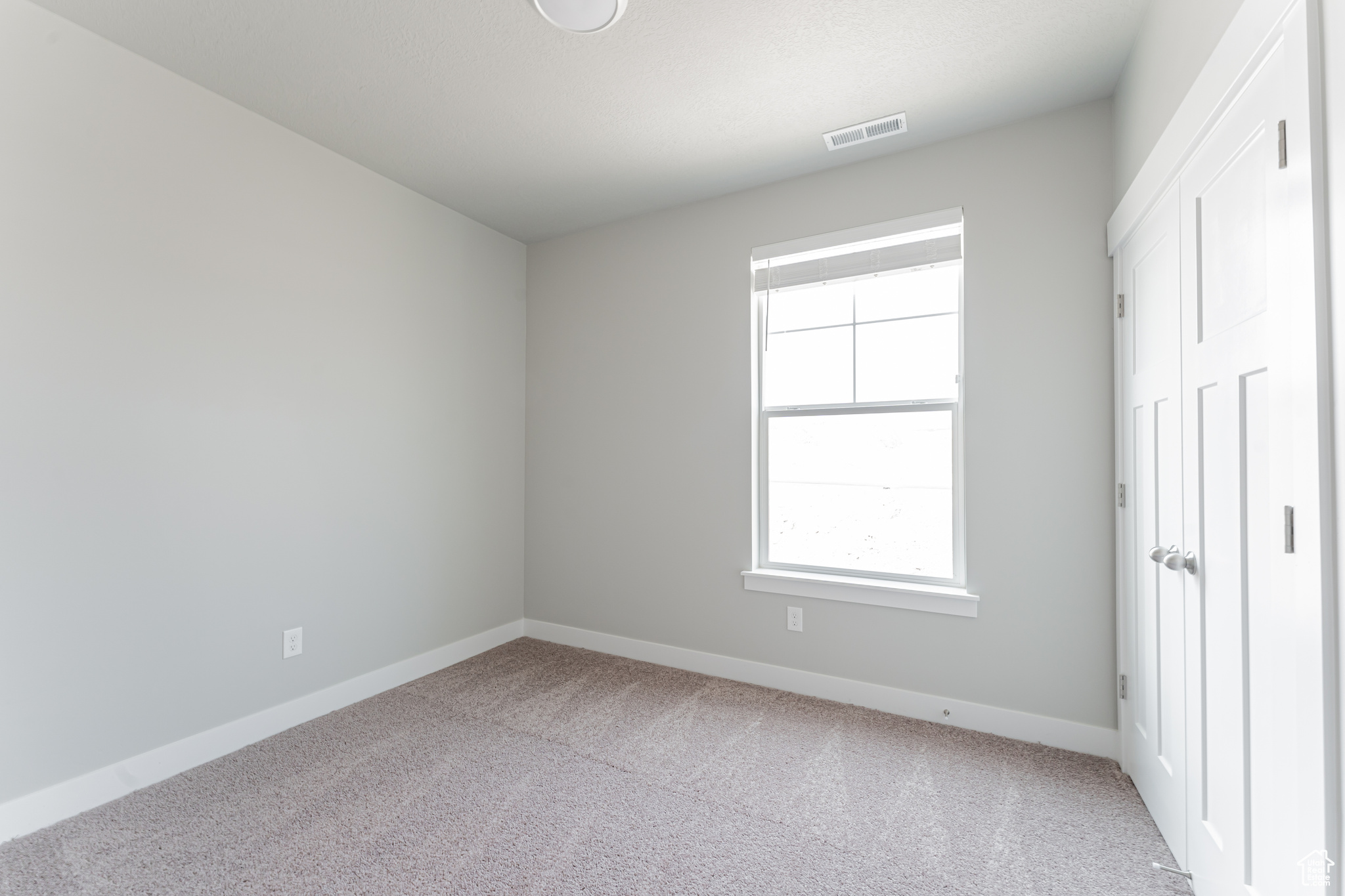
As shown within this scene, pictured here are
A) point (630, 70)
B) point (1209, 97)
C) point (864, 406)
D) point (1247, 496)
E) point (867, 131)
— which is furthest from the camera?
point (864, 406)

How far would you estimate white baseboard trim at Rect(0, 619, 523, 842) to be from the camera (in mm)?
1903

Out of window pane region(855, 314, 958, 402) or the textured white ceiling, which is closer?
the textured white ceiling

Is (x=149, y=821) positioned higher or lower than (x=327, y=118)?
lower

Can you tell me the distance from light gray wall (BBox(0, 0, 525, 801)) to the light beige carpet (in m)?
0.41

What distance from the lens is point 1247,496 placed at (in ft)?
4.28

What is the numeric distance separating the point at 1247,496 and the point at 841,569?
180cm

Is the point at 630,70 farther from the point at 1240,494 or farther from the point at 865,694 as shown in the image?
the point at 865,694

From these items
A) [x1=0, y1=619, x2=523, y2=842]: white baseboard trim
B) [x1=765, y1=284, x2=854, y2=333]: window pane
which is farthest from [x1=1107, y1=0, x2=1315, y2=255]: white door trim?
[x1=0, y1=619, x2=523, y2=842]: white baseboard trim

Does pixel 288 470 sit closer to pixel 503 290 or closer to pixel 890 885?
pixel 503 290

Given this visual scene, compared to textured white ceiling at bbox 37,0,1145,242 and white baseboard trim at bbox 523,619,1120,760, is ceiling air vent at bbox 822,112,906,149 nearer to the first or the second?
textured white ceiling at bbox 37,0,1145,242

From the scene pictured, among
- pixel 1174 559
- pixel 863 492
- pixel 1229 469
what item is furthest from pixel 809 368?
pixel 1229 469

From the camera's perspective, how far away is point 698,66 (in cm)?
221

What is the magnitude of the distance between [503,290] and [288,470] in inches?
68.6

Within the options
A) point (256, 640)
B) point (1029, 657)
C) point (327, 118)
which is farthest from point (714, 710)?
point (327, 118)
